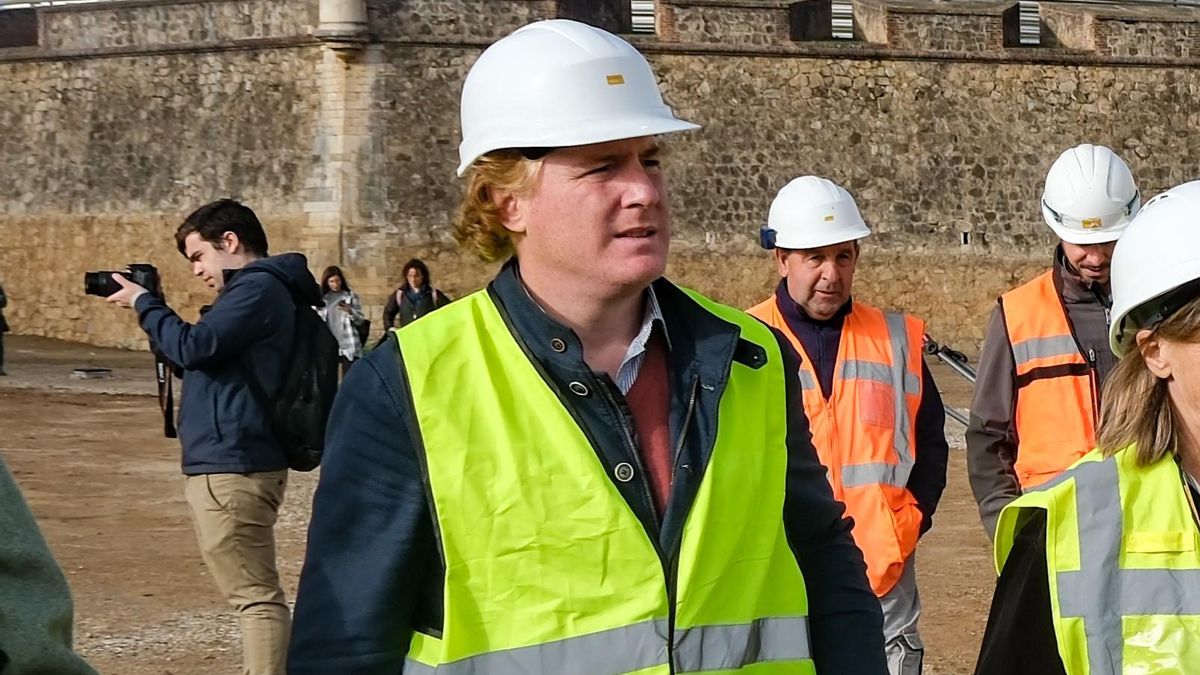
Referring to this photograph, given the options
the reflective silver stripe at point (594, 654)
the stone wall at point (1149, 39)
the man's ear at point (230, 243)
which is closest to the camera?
the reflective silver stripe at point (594, 654)

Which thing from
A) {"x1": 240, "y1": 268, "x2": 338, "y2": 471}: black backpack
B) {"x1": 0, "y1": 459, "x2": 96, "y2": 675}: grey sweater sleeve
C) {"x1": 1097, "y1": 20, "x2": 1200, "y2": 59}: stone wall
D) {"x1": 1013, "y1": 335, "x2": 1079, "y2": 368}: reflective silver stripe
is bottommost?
{"x1": 240, "y1": 268, "x2": 338, "y2": 471}: black backpack

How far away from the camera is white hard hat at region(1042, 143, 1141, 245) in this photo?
16.7 feet

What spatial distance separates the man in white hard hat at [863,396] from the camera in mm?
5129

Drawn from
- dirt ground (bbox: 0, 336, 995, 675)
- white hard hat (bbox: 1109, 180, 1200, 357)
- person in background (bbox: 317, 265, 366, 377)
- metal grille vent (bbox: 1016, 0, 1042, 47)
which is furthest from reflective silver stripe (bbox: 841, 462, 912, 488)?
metal grille vent (bbox: 1016, 0, 1042, 47)

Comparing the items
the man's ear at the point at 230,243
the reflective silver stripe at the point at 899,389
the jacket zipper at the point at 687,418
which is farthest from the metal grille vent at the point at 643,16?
the jacket zipper at the point at 687,418

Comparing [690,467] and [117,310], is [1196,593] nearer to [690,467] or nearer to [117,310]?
[690,467]

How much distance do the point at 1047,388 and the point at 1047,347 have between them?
116mm

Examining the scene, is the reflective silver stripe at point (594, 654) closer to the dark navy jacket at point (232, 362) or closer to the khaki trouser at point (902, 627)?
the khaki trouser at point (902, 627)

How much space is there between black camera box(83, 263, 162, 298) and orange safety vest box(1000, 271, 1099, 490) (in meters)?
3.02

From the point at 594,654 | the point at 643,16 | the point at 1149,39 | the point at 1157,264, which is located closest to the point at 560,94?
the point at 594,654

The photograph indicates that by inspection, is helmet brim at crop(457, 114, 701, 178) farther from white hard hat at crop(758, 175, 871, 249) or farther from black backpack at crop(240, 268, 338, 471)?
black backpack at crop(240, 268, 338, 471)

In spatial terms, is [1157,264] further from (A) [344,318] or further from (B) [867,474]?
(A) [344,318]

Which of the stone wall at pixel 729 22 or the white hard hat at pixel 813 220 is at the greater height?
the stone wall at pixel 729 22

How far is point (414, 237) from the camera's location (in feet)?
82.1
